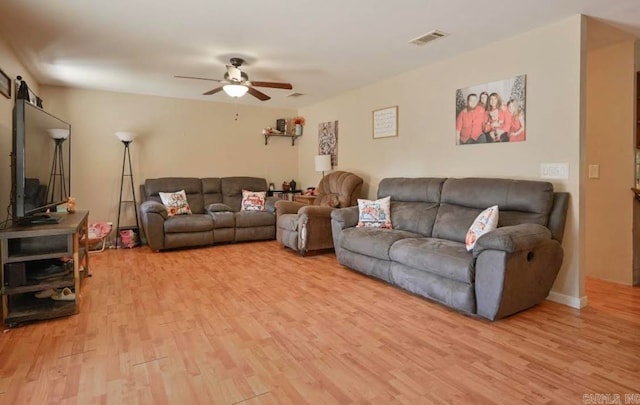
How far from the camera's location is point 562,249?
9.24ft

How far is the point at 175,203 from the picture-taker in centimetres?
516

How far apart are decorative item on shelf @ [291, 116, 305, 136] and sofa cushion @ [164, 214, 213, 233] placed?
245cm

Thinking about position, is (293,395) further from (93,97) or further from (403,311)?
(93,97)

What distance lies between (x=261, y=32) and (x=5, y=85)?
90.1 inches

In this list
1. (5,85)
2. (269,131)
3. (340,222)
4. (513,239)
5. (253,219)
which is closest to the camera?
(513,239)

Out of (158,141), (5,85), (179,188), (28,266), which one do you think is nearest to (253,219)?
(179,188)

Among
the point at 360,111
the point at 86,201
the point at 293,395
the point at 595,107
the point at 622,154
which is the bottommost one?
the point at 293,395

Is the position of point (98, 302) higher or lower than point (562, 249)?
lower

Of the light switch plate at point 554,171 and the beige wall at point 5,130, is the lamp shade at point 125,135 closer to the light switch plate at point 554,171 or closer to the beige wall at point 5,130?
the beige wall at point 5,130

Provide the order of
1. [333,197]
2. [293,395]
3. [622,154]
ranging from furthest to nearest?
[333,197] < [622,154] < [293,395]

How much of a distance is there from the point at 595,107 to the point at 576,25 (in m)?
1.15

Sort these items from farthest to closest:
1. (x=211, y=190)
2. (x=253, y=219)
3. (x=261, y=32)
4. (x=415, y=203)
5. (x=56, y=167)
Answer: (x=211, y=190) → (x=253, y=219) → (x=415, y=203) → (x=56, y=167) → (x=261, y=32)

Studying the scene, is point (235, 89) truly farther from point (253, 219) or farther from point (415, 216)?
point (415, 216)

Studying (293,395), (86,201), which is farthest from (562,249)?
(86,201)
